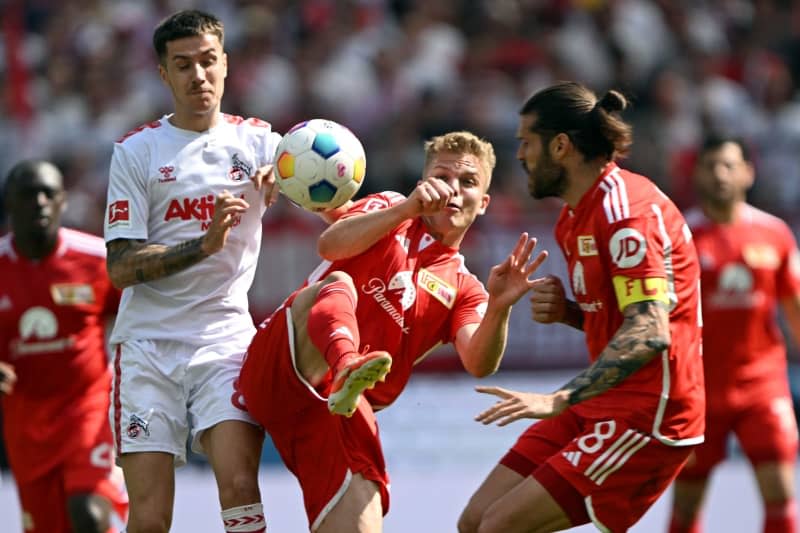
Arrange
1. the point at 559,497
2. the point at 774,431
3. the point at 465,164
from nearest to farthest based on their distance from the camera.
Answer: the point at 559,497
the point at 465,164
the point at 774,431

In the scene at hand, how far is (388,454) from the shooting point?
1099 centimetres

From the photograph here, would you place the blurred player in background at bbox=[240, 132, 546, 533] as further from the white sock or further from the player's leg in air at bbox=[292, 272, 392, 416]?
the white sock

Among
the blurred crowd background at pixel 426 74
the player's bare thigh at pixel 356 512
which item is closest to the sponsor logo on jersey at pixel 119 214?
the player's bare thigh at pixel 356 512

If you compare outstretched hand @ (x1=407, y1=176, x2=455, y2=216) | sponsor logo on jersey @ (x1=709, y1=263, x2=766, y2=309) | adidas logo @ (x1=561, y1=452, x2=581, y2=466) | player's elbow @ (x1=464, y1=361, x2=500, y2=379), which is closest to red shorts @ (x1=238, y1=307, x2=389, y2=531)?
player's elbow @ (x1=464, y1=361, x2=500, y2=379)

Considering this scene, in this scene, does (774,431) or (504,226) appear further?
(504,226)

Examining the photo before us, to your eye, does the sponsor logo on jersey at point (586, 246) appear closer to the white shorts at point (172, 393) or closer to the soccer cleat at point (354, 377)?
the soccer cleat at point (354, 377)

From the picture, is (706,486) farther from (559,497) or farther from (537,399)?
(537,399)

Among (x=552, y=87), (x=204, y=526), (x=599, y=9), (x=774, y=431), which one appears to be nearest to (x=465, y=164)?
(x=552, y=87)

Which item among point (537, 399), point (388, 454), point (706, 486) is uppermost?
point (537, 399)

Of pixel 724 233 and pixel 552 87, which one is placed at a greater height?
pixel 552 87

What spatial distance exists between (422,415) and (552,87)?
5391 millimetres

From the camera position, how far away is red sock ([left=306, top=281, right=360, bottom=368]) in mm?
5613

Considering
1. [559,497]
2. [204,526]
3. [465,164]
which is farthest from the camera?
[204,526]

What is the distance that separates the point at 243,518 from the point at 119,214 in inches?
56.6
